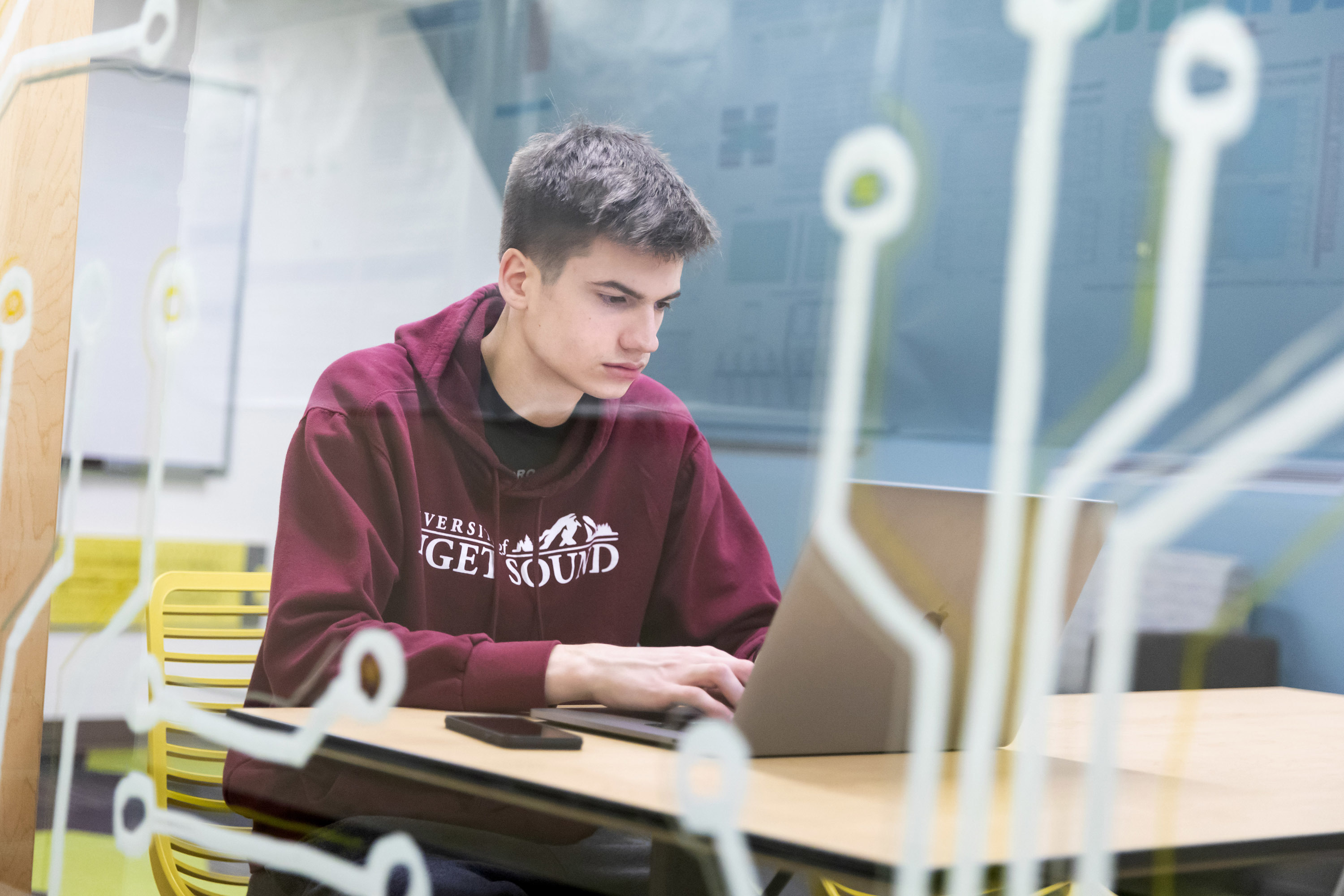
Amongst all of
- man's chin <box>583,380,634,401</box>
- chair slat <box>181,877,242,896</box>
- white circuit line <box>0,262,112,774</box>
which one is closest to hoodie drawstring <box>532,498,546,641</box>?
man's chin <box>583,380,634,401</box>

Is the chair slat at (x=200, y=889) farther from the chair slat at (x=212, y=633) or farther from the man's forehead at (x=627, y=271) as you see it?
the man's forehead at (x=627, y=271)

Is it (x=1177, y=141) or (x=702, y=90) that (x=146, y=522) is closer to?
(x=702, y=90)

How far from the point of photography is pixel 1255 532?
2.66 feet

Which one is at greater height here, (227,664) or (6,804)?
(227,664)

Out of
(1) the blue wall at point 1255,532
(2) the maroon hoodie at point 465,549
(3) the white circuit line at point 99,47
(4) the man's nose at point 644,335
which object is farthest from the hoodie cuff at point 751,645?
(3) the white circuit line at point 99,47

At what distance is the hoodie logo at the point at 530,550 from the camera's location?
4.11 ft

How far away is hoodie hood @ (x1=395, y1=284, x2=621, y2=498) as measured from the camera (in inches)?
50.9

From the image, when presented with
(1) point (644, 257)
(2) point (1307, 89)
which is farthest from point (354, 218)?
(2) point (1307, 89)

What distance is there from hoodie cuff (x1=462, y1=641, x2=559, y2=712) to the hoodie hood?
24cm

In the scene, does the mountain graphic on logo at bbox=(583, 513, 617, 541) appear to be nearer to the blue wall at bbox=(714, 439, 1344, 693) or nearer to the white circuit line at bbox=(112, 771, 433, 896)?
the blue wall at bbox=(714, 439, 1344, 693)

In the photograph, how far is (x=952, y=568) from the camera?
2.77 ft

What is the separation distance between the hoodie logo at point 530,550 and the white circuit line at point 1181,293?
2.18 feet

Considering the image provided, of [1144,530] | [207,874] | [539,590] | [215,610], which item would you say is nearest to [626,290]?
[539,590]

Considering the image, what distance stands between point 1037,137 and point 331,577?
75 cm
